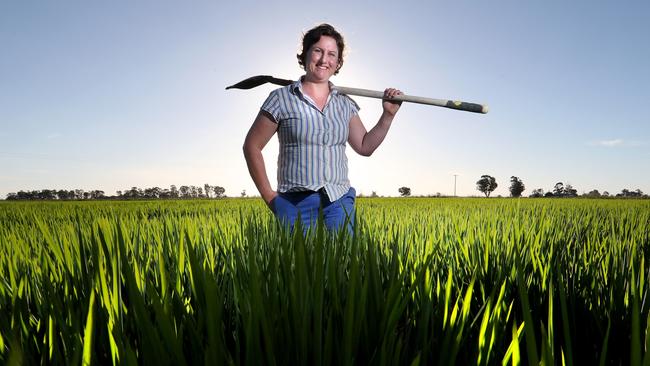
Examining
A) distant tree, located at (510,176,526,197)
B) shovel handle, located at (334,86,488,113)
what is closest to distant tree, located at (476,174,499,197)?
distant tree, located at (510,176,526,197)

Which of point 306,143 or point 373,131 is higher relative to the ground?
point 373,131

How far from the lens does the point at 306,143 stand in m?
2.12

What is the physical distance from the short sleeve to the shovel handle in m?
0.48

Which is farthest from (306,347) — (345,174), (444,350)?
(345,174)

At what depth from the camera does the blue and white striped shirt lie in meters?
2.10

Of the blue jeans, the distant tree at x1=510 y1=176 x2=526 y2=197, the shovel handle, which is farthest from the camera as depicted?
the distant tree at x1=510 y1=176 x2=526 y2=197

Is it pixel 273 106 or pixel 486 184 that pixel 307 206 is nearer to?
pixel 273 106

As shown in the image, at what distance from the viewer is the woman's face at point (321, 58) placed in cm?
220

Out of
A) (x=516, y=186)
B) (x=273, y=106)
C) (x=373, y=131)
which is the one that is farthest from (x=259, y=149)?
(x=516, y=186)

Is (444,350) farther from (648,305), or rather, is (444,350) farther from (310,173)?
(310,173)

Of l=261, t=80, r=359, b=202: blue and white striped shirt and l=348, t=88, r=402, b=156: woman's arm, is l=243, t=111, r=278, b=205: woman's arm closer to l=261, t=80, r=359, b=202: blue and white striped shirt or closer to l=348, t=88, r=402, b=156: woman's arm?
l=261, t=80, r=359, b=202: blue and white striped shirt

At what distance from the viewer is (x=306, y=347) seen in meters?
0.57

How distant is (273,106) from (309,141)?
259 millimetres

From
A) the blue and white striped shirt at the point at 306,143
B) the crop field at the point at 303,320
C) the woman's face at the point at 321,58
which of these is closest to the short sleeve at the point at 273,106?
the blue and white striped shirt at the point at 306,143
